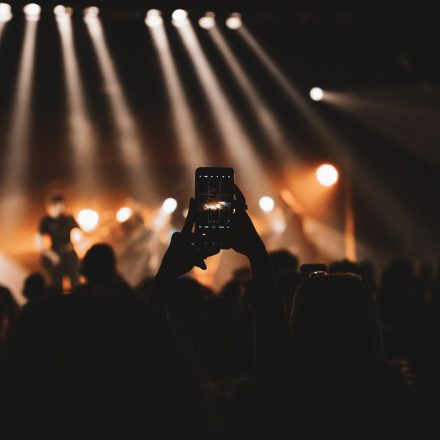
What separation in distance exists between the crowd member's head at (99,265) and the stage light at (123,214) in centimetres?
752

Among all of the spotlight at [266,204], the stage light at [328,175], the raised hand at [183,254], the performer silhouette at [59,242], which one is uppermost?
the stage light at [328,175]

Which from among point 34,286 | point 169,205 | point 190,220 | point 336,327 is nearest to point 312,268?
point 336,327

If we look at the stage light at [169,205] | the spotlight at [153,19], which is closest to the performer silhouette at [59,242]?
the stage light at [169,205]

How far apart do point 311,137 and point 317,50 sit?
6.79 feet

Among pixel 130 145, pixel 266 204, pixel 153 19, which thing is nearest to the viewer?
pixel 153 19

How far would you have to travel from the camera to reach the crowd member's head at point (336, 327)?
200cm

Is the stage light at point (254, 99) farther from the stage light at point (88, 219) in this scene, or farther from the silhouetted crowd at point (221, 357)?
the silhouetted crowd at point (221, 357)

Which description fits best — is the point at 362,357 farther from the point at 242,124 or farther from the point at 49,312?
the point at 242,124

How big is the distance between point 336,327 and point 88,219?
31.1ft

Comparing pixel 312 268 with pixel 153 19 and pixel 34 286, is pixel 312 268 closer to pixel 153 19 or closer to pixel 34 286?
pixel 34 286

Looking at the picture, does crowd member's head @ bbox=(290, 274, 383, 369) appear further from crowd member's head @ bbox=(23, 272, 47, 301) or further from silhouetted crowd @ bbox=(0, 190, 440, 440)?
Answer: crowd member's head @ bbox=(23, 272, 47, 301)

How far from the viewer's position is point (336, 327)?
6.68ft

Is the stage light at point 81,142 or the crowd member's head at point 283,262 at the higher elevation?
the stage light at point 81,142

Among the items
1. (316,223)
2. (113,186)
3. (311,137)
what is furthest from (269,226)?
(113,186)
